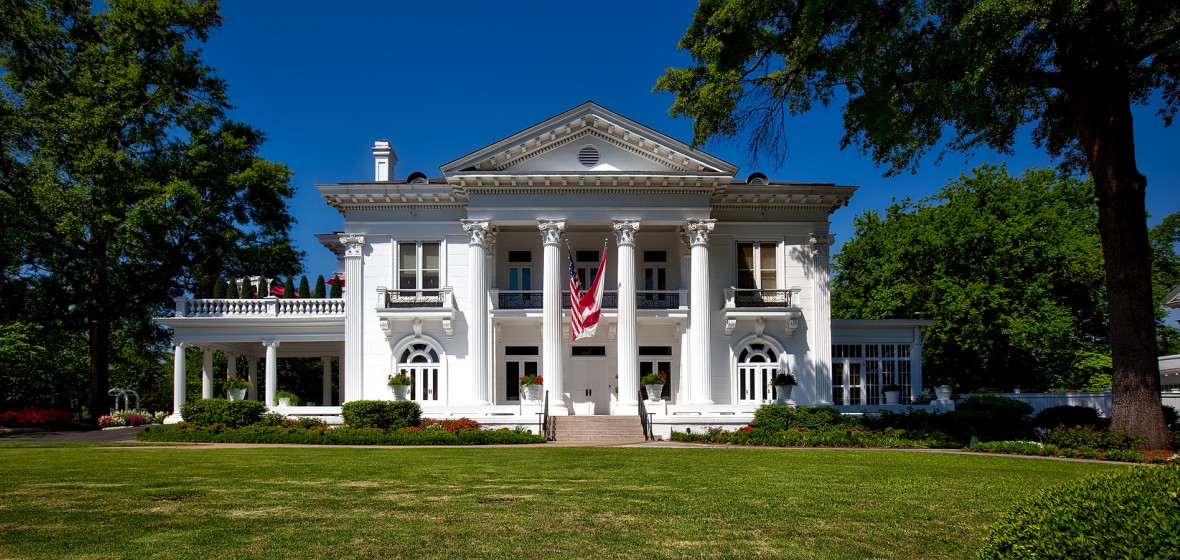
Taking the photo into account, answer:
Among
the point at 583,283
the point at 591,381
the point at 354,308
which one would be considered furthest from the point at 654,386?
the point at 354,308

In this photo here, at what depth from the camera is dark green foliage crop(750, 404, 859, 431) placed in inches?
943

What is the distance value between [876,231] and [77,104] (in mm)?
36408

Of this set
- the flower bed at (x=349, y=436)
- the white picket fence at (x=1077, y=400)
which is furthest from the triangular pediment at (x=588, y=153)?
the white picket fence at (x=1077, y=400)

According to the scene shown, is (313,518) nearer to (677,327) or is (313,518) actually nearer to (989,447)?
(989,447)

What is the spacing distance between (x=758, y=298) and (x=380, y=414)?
1397cm

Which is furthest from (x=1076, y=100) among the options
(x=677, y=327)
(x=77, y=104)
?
(x=77, y=104)

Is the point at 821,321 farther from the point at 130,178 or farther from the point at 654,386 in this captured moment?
the point at 130,178

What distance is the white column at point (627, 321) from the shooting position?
2770 centimetres

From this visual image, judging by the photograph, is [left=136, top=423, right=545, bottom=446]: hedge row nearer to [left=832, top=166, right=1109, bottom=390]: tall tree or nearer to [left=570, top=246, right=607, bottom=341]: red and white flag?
[left=570, top=246, right=607, bottom=341]: red and white flag

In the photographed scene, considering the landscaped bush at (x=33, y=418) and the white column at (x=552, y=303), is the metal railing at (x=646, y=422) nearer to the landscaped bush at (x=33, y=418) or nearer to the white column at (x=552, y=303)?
the white column at (x=552, y=303)

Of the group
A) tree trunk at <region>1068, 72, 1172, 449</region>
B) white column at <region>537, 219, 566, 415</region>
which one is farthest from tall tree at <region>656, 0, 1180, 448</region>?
white column at <region>537, 219, 566, 415</region>

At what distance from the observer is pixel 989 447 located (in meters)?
19.6

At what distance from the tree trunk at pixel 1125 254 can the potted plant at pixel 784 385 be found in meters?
10.9

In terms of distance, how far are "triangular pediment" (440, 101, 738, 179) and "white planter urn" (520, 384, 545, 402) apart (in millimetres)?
7230
